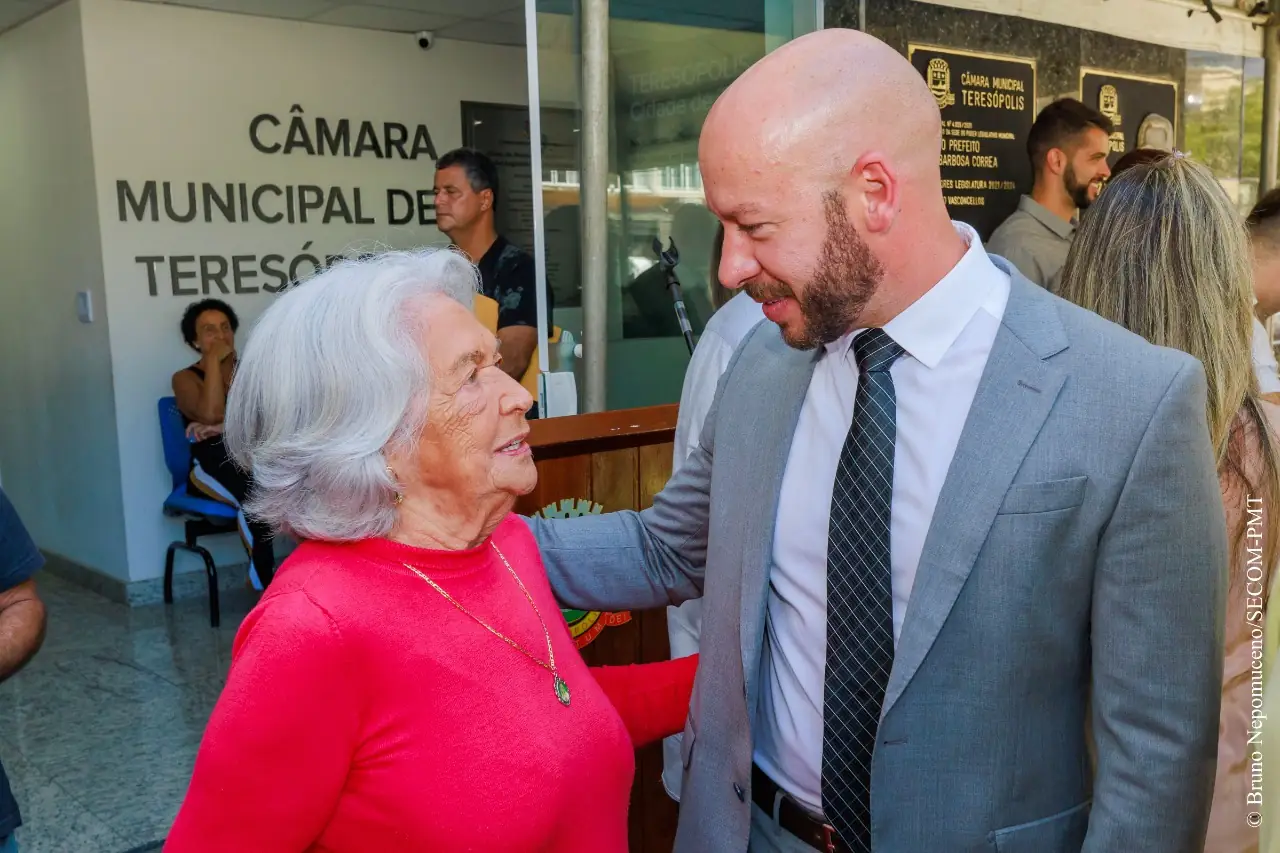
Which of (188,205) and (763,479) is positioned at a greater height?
(188,205)

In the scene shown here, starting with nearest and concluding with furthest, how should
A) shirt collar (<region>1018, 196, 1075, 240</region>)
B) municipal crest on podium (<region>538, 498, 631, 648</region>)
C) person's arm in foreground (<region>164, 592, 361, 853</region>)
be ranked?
person's arm in foreground (<region>164, 592, 361, 853</region>), municipal crest on podium (<region>538, 498, 631, 648</region>), shirt collar (<region>1018, 196, 1075, 240</region>)

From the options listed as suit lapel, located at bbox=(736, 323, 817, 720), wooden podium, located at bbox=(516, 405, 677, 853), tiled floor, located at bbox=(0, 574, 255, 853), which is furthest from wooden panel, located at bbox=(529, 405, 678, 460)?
tiled floor, located at bbox=(0, 574, 255, 853)

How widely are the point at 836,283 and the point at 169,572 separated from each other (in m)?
5.46

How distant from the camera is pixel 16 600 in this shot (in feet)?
6.41

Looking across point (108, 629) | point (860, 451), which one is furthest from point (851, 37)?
point (108, 629)

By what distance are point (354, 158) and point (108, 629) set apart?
3033 mm

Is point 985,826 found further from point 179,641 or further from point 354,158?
point 354,158

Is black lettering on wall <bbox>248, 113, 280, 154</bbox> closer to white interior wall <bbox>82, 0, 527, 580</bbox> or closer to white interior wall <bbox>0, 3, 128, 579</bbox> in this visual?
white interior wall <bbox>82, 0, 527, 580</bbox>

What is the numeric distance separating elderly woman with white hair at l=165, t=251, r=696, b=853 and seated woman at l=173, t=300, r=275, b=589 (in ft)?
14.3

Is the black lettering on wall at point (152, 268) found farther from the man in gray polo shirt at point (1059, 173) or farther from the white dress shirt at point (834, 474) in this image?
the white dress shirt at point (834, 474)

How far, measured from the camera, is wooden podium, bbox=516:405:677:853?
2.40 metres

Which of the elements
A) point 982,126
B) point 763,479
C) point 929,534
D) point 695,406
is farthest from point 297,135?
point 929,534

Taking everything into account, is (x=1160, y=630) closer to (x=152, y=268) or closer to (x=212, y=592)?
(x=212, y=592)

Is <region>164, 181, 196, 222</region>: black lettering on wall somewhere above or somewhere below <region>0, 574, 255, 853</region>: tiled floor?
above
